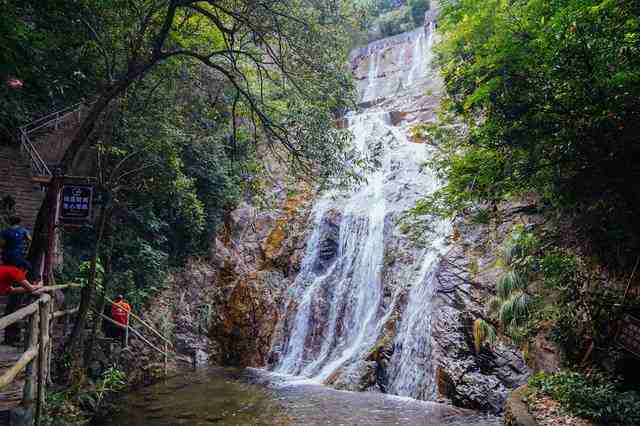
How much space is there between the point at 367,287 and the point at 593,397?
8178mm

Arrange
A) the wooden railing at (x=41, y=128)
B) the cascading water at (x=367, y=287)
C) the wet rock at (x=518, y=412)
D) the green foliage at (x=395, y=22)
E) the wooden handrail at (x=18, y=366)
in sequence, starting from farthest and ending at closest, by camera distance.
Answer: the green foliage at (x=395, y=22) < the wooden railing at (x=41, y=128) < the cascading water at (x=367, y=287) < the wet rock at (x=518, y=412) < the wooden handrail at (x=18, y=366)

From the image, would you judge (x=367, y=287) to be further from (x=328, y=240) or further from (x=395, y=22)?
(x=395, y=22)

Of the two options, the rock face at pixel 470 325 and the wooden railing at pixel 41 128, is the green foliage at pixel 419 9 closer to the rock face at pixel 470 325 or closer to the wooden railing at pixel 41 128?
the rock face at pixel 470 325

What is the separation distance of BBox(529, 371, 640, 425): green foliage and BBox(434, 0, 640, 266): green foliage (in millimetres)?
2158

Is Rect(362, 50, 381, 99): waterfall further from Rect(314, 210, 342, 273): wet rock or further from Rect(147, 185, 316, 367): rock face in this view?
Rect(147, 185, 316, 367): rock face

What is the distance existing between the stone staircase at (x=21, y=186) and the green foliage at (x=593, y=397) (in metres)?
11.1

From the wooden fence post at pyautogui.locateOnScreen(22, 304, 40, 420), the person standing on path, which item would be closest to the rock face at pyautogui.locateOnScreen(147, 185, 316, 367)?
the person standing on path

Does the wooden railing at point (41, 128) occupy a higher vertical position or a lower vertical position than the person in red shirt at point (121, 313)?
higher

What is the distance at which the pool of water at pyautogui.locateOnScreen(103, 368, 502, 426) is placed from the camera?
7.30 metres

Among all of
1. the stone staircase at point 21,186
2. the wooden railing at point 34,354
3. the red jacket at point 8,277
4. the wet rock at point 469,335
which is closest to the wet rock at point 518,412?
the wet rock at point 469,335

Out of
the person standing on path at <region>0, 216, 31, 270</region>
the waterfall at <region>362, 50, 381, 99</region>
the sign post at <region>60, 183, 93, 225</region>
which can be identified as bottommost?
the person standing on path at <region>0, 216, 31, 270</region>

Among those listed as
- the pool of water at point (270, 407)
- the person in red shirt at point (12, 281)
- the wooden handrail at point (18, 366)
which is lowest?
the pool of water at point (270, 407)

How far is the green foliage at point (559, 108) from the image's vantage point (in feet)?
17.7

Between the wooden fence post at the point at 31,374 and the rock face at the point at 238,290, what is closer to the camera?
the wooden fence post at the point at 31,374
